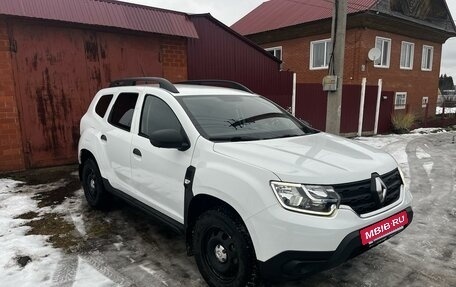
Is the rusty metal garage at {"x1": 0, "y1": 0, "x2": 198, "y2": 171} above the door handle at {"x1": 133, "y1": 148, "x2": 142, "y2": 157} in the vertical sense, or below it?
above

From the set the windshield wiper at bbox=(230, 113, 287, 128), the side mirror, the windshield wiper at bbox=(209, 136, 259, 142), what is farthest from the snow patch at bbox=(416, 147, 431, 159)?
the side mirror

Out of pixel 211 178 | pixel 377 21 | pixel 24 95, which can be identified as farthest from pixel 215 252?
pixel 377 21

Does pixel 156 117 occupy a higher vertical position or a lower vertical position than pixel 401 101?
higher

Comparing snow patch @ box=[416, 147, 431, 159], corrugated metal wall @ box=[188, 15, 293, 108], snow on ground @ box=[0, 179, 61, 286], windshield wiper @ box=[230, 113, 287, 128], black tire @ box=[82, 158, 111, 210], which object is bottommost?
snow patch @ box=[416, 147, 431, 159]

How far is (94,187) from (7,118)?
3.08 m

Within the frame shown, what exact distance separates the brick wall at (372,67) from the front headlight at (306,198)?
47.3 ft

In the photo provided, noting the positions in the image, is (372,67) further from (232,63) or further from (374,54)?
(232,63)

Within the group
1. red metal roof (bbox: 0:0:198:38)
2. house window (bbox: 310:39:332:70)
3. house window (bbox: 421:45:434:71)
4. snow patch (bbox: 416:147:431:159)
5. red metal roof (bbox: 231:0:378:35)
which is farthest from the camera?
house window (bbox: 421:45:434:71)

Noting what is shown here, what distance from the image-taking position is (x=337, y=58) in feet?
21.4

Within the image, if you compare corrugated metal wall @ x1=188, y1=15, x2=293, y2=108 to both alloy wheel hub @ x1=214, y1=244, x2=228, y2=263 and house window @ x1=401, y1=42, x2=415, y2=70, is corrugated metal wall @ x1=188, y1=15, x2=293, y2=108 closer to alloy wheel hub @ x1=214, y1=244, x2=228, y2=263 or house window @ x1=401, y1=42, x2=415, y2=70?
alloy wheel hub @ x1=214, y1=244, x2=228, y2=263

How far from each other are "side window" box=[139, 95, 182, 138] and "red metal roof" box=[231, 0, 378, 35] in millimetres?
13723

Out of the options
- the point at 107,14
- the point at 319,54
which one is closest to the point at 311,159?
the point at 107,14

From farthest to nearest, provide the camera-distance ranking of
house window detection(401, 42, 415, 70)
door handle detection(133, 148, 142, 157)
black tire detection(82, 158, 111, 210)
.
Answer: house window detection(401, 42, 415, 70) < black tire detection(82, 158, 111, 210) < door handle detection(133, 148, 142, 157)

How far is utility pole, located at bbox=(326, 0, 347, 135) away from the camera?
6441 mm
